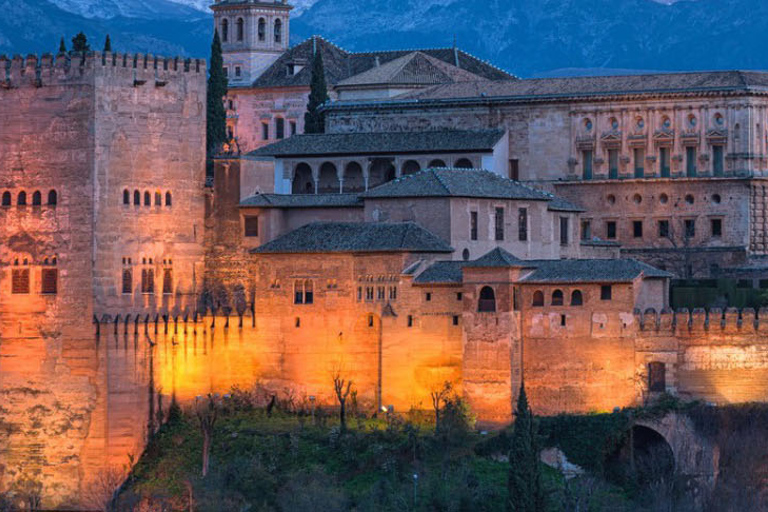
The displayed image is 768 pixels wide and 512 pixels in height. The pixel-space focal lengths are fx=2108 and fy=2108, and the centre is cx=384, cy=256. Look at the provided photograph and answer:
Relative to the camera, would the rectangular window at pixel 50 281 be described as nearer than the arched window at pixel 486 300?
No

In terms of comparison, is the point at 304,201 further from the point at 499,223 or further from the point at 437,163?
the point at 499,223

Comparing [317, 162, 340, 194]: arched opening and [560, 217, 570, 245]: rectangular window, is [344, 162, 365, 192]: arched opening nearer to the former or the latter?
[317, 162, 340, 194]: arched opening

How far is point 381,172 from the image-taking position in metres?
68.7

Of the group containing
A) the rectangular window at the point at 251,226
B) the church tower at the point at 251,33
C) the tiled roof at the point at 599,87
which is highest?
the church tower at the point at 251,33

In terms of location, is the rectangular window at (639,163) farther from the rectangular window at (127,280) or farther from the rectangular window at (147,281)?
the rectangular window at (127,280)

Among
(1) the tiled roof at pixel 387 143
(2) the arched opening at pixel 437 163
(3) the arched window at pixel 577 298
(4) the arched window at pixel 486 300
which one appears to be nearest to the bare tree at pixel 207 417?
(4) the arched window at pixel 486 300

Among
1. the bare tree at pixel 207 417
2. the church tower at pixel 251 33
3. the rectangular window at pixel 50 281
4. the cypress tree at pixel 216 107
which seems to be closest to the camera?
the bare tree at pixel 207 417

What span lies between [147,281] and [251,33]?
33.2 metres

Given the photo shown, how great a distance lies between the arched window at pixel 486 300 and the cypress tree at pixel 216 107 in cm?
1762

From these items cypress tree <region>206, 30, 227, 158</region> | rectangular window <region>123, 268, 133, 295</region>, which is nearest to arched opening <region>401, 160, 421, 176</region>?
cypress tree <region>206, 30, 227, 158</region>

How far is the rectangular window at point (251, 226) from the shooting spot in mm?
62906

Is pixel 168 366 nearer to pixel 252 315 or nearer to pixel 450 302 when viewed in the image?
pixel 252 315

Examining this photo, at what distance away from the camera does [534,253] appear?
62.5m

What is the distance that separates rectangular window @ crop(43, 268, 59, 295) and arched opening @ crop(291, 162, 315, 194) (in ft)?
36.4
